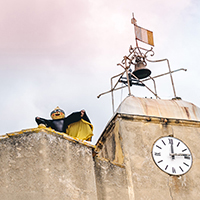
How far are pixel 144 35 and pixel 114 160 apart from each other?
4.79 metres

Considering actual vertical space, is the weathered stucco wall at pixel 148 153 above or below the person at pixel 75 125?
below

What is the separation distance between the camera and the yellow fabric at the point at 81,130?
16.2m

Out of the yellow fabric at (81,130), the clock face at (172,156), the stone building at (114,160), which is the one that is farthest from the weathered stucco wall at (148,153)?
the yellow fabric at (81,130)

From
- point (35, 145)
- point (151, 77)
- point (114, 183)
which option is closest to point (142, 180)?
point (114, 183)

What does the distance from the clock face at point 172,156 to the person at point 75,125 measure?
73.9 inches

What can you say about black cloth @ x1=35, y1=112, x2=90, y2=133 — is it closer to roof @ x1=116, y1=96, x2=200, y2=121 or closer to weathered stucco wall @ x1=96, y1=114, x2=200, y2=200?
weathered stucco wall @ x1=96, y1=114, x2=200, y2=200

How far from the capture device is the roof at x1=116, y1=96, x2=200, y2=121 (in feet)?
55.3

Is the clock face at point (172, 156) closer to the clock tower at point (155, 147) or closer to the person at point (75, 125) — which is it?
the clock tower at point (155, 147)

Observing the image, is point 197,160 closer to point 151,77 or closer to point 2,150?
point 151,77

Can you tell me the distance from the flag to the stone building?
251cm

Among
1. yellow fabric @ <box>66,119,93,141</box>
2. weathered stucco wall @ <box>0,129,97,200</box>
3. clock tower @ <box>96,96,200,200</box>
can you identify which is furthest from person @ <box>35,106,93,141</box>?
weathered stucco wall @ <box>0,129,97,200</box>

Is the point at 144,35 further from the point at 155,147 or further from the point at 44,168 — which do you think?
the point at 44,168

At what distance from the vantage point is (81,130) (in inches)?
642

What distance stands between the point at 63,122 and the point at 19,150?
287 cm
